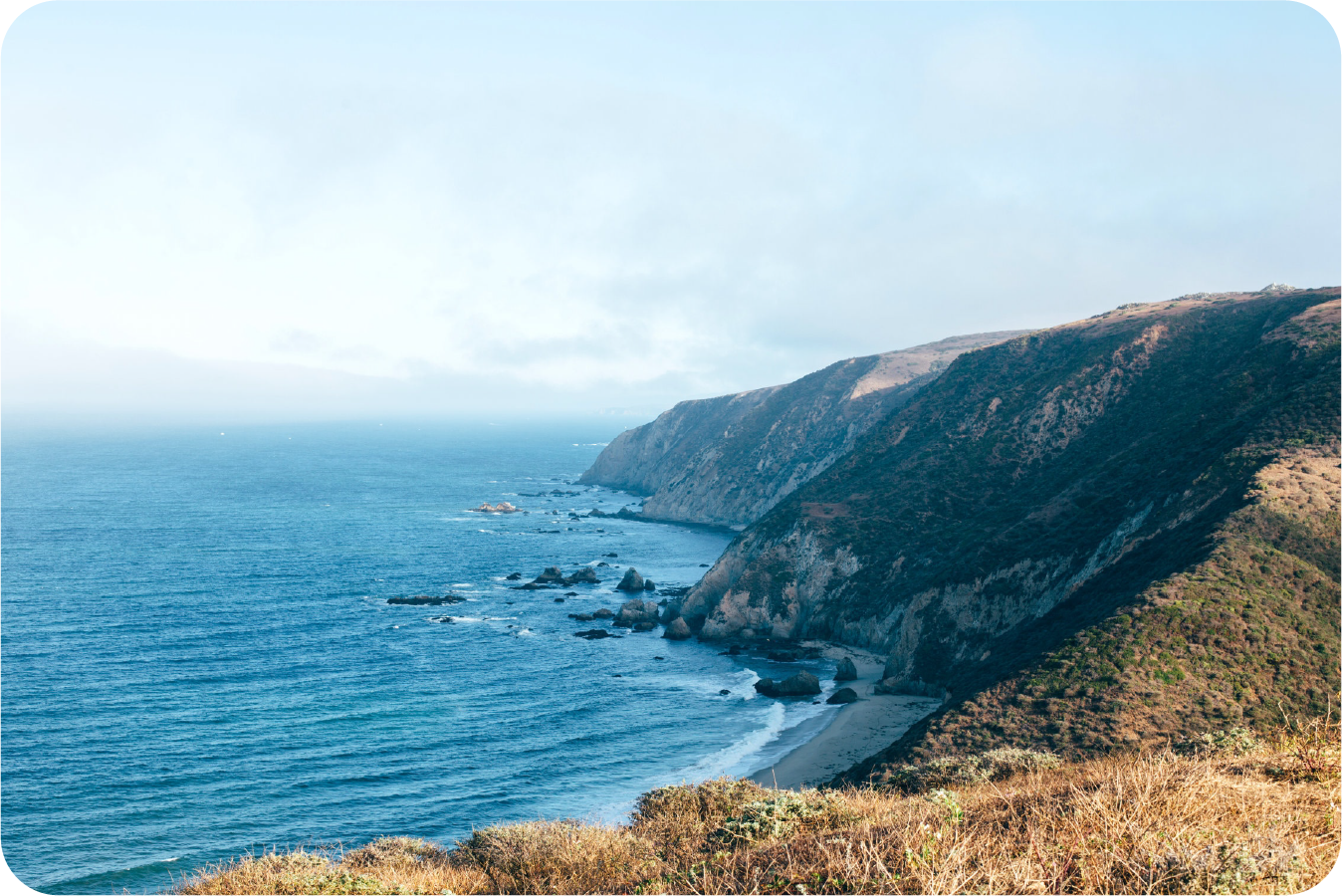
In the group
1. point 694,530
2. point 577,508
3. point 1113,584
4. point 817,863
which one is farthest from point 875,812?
point 577,508

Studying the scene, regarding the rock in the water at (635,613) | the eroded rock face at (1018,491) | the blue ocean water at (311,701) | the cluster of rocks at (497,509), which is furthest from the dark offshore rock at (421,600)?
the cluster of rocks at (497,509)

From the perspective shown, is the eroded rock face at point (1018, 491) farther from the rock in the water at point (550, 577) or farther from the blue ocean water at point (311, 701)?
the rock in the water at point (550, 577)

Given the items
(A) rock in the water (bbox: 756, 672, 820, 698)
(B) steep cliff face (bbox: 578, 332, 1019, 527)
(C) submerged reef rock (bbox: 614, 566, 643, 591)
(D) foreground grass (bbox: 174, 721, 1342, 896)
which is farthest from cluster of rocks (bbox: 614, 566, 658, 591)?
(D) foreground grass (bbox: 174, 721, 1342, 896)

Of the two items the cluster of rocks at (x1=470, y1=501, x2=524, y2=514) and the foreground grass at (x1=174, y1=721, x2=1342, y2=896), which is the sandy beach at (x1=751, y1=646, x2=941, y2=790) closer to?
the foreground grass at (x1=174, y1=721, x2=1342, y2=896)

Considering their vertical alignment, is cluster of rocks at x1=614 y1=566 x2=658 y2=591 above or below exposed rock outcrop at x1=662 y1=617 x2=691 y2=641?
above

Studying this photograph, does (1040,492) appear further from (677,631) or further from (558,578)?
(558,578)

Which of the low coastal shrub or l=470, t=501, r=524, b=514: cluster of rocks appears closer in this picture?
the low coastal shrub
